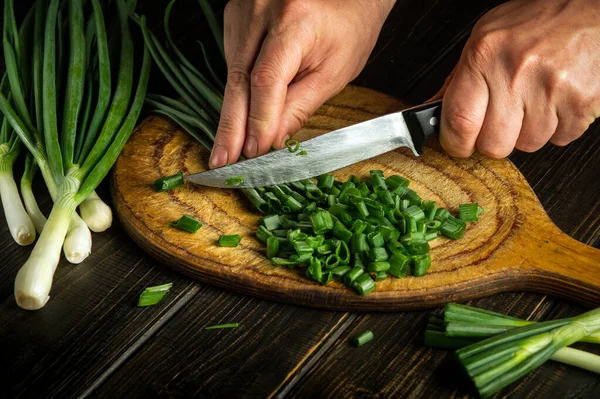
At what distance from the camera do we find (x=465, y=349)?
5.27ft

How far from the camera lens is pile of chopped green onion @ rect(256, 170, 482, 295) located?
184 cm

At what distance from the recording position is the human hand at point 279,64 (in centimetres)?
212

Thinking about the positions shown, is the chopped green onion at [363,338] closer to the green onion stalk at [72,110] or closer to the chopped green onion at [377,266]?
the chopped green onion at [377,266]

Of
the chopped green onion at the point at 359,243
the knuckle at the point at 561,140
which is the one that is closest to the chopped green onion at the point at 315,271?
the chopped green onion at the point at 359,243

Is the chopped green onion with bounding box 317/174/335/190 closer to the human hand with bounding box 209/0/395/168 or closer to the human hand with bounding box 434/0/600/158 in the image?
the human hand with bounding box 209/0/395/168

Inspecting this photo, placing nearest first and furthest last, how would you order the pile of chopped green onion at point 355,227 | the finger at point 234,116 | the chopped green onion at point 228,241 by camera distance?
the pile of chopped green onion at point 355,227, the chopped green onion at point 228,241, the finger at point 234,116

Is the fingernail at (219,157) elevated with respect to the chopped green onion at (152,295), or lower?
elevated

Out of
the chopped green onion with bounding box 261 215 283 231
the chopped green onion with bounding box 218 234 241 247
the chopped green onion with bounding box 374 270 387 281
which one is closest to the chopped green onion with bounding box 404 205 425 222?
the chopped green onion with bounding box 374 270 387 281

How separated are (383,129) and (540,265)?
0.52m

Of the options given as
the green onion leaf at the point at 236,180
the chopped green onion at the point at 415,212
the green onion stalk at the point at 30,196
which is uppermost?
the chopped green onion at the point at 415,212

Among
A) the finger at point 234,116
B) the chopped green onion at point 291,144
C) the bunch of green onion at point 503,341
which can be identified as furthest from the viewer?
the finger at point 234,116

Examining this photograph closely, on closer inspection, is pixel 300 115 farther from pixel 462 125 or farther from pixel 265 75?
pixel 462 125

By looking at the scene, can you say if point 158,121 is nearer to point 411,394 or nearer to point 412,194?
point 412,194

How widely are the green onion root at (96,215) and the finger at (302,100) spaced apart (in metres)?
0.48
